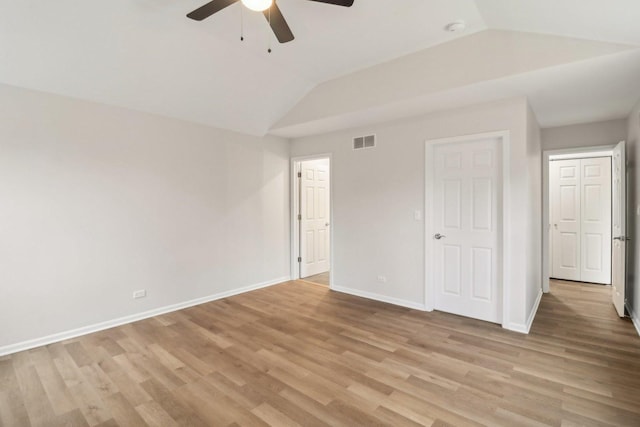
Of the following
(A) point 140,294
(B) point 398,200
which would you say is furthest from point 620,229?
(A) point 140,294

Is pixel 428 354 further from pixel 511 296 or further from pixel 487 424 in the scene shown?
pixel 511 296

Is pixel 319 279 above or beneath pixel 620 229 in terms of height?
beneath

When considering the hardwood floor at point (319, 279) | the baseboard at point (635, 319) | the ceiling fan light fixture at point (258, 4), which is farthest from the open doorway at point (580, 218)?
the ceiling fan light fixture at point (258, 4)

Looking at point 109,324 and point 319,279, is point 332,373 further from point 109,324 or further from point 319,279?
point 319,279

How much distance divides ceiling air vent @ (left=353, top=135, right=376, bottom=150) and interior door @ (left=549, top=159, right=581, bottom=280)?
138 inches

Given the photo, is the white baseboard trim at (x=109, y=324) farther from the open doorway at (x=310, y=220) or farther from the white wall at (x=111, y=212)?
the open doorway at (x=310, y=220)

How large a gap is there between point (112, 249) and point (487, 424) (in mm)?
3883

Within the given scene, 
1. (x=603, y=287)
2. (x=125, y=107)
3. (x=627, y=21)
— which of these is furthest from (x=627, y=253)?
(x=125, y=107)

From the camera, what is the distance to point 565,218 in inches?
219

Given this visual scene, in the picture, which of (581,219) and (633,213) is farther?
(581,219)

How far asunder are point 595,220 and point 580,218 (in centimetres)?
20

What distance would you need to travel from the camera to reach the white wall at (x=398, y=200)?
339 centimetres

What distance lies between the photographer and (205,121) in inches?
173

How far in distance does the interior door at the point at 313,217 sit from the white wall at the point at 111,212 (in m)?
0.91
